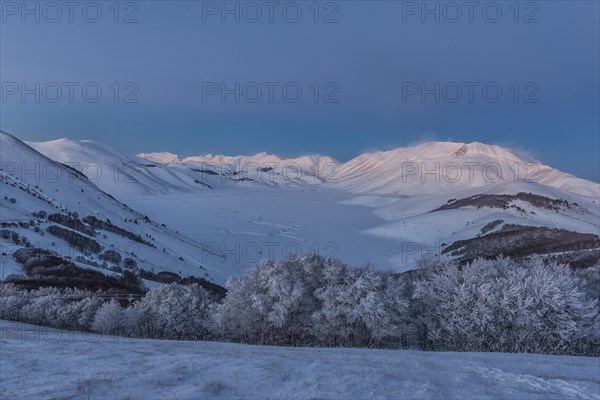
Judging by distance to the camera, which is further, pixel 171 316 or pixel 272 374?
pixel 171 316

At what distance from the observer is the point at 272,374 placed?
11547 millimetres

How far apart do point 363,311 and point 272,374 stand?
1081cm

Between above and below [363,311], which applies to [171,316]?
below

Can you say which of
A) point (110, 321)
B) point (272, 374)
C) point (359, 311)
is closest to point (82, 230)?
point (110, 321)

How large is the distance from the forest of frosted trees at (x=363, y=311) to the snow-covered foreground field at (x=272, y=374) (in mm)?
4757

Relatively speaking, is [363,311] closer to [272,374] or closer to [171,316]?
[171,316]

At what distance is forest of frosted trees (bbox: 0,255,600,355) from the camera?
20.6 metres

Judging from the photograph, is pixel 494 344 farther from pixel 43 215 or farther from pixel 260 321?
pixel 43 215

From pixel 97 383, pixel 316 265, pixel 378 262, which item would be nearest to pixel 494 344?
pixel 316 265

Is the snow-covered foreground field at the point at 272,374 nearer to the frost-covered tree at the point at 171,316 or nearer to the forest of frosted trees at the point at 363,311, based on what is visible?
the forest of frosted trees at the point at 363,311

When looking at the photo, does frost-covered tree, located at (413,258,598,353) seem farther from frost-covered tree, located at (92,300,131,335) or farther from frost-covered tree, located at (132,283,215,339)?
frost-covered tree, located at (92,300,131,335)

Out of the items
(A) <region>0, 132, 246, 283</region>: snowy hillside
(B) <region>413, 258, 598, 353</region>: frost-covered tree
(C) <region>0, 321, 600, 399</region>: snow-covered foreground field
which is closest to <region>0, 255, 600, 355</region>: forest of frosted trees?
(B) <region>413, 258, 598, 353</region>: frost-covered tree

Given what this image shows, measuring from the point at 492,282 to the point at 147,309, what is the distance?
18036 millimetres

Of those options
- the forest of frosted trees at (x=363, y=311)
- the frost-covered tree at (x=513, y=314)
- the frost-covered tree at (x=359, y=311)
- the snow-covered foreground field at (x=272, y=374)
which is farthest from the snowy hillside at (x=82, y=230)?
the frost-covered tree at (x=513, y=314)
